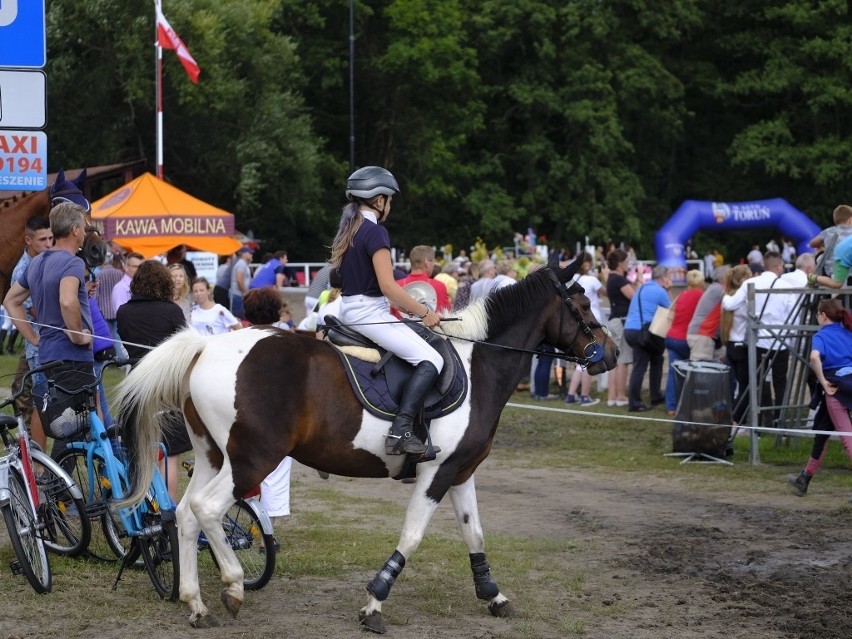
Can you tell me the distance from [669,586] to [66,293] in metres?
4.21

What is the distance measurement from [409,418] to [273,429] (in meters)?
0.74

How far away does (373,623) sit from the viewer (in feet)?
21.6

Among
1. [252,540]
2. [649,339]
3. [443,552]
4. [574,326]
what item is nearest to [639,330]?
[649,339]

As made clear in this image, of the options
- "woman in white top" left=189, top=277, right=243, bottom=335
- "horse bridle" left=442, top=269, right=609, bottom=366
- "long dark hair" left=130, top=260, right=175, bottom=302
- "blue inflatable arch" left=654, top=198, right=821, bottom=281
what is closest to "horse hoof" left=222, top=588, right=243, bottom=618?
"horse bridle" left=442, top=269, right=609, bottom=366

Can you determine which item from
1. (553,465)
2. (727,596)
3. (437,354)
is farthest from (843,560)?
(553,465)

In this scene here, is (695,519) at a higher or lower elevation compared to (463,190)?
lower

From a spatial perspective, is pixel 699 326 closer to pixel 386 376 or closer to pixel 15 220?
pixel 15 220

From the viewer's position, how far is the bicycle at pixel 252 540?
7.44m

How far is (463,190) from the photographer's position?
174 feet

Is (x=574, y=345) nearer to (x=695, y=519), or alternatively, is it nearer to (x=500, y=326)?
(x=500, y=326)

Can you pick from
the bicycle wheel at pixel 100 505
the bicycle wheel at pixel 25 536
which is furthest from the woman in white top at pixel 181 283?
the bicycle wheel at pixel 25 536

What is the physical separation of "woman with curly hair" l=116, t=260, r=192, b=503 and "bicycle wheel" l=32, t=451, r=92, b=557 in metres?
0.68

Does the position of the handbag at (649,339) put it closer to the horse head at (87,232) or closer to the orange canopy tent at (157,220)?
the horse head at (87,232)

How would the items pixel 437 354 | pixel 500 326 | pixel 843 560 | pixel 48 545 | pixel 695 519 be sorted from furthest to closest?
pixel 695 519
pixel 843 560
pixel 48 545
pixel 500 326
pixel 437 354
